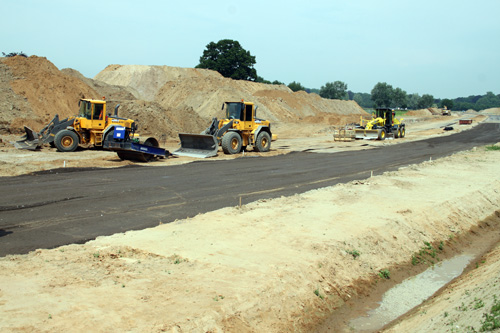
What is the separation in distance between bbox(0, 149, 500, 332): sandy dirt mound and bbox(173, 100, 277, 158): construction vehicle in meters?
11.6

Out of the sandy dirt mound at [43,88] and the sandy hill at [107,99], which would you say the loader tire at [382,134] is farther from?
the sandy dirt mound at [43,88]

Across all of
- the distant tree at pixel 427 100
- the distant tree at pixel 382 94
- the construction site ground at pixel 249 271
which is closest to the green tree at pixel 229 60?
the distant tree at pixel 382 94

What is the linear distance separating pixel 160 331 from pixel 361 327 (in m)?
3.41

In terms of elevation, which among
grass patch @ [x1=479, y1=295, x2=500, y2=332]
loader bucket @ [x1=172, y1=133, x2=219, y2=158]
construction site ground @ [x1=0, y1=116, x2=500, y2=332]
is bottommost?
construction site ground @ [x1=0, y1=116, x2=500, y2=332]

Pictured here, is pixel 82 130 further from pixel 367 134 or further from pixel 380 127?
pixel 380 127

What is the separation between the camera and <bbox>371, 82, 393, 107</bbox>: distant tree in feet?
458

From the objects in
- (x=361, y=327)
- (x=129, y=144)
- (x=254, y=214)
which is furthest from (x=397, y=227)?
(x=129, y=144)

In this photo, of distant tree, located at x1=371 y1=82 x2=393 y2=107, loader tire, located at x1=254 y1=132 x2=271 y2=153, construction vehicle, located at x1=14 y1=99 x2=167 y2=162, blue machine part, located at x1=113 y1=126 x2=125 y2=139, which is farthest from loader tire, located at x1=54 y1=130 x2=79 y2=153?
distant tree, located at x1=371 y1=82 x2=393 y2=107

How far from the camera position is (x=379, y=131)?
39.7 m

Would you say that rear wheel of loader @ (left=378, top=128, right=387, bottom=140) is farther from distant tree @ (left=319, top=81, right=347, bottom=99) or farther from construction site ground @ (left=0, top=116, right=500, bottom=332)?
distant tree @ (left=319, top=81, right=347, bottom=99)

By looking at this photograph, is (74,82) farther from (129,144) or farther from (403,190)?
(403,190)

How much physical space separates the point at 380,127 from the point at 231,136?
20.1 m

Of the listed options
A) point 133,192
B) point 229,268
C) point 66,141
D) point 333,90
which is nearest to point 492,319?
point 229,268

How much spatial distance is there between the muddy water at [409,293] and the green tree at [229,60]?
3186 inches
